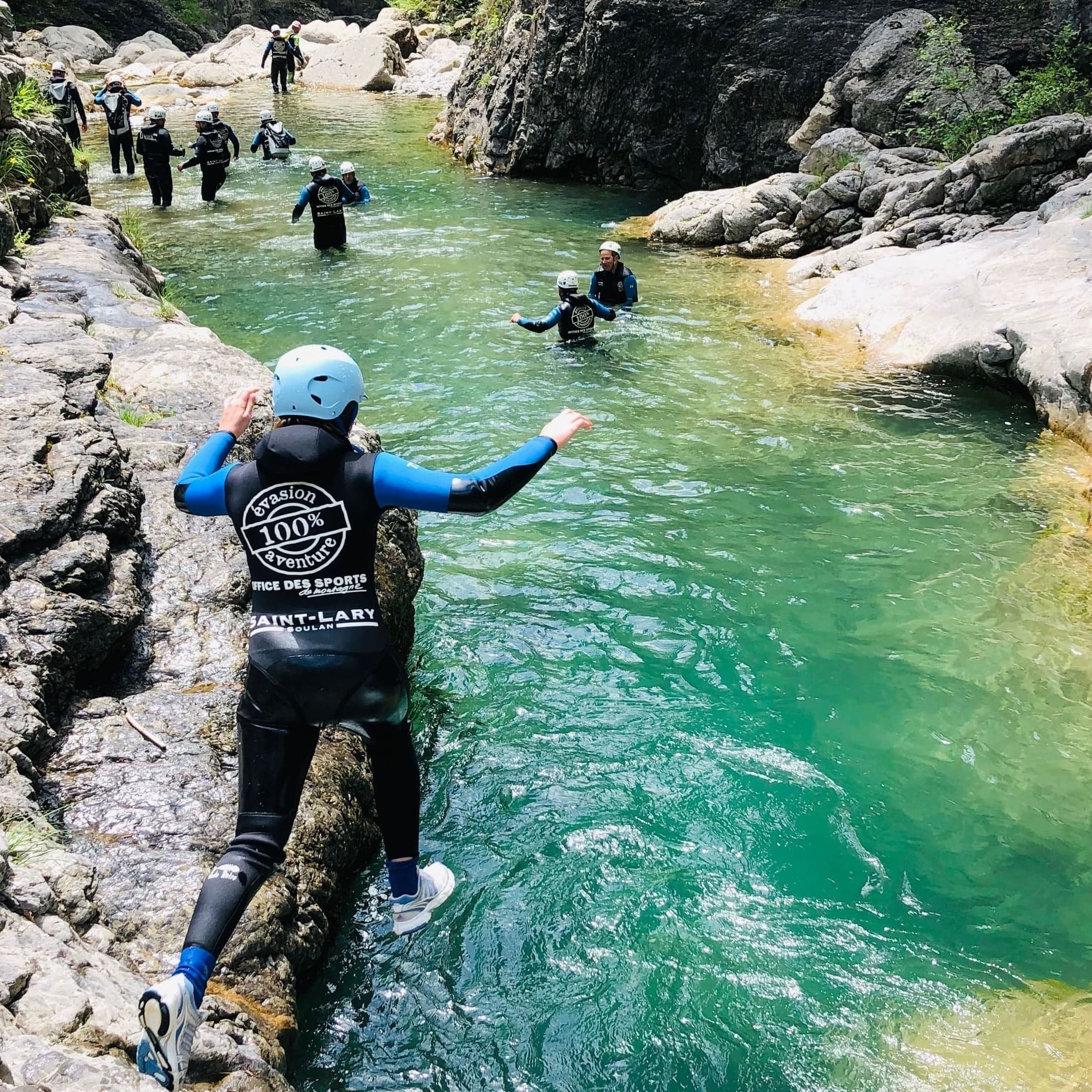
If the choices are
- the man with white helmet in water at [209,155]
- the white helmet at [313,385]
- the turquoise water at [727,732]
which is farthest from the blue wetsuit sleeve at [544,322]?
the man with white helmet in water at [209,155]

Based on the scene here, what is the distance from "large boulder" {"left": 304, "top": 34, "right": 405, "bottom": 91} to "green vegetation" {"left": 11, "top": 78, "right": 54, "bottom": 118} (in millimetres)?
24794

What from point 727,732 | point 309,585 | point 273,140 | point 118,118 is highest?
point 309,585

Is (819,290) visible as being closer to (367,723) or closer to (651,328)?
(651,328)

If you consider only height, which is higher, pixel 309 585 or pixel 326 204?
pixel 309 585

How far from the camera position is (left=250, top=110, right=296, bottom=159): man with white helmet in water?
2064 centimetres

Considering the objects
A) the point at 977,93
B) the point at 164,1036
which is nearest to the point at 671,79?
the point at 977,93

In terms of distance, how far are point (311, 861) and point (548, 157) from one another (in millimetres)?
19867

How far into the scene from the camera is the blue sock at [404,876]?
3730 mm

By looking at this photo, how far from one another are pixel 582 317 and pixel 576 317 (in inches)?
3.3

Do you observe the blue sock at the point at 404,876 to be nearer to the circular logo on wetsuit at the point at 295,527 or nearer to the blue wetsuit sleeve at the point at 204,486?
the circular logo on wetsuit at the point at 295,527

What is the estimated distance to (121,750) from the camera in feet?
13.3

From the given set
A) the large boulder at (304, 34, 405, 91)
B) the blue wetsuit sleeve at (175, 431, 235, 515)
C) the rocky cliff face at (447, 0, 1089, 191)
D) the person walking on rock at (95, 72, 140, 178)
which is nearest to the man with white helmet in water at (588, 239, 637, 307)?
the rocky cliff face at (447, 0, 1089, 191)

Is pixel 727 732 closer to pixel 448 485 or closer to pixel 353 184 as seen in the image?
pixel 448 485

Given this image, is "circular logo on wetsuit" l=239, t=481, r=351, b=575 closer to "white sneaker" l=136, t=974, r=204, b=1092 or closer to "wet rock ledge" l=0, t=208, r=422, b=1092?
"wet rock ledge" l=0, t=208, r=422, b=1092
